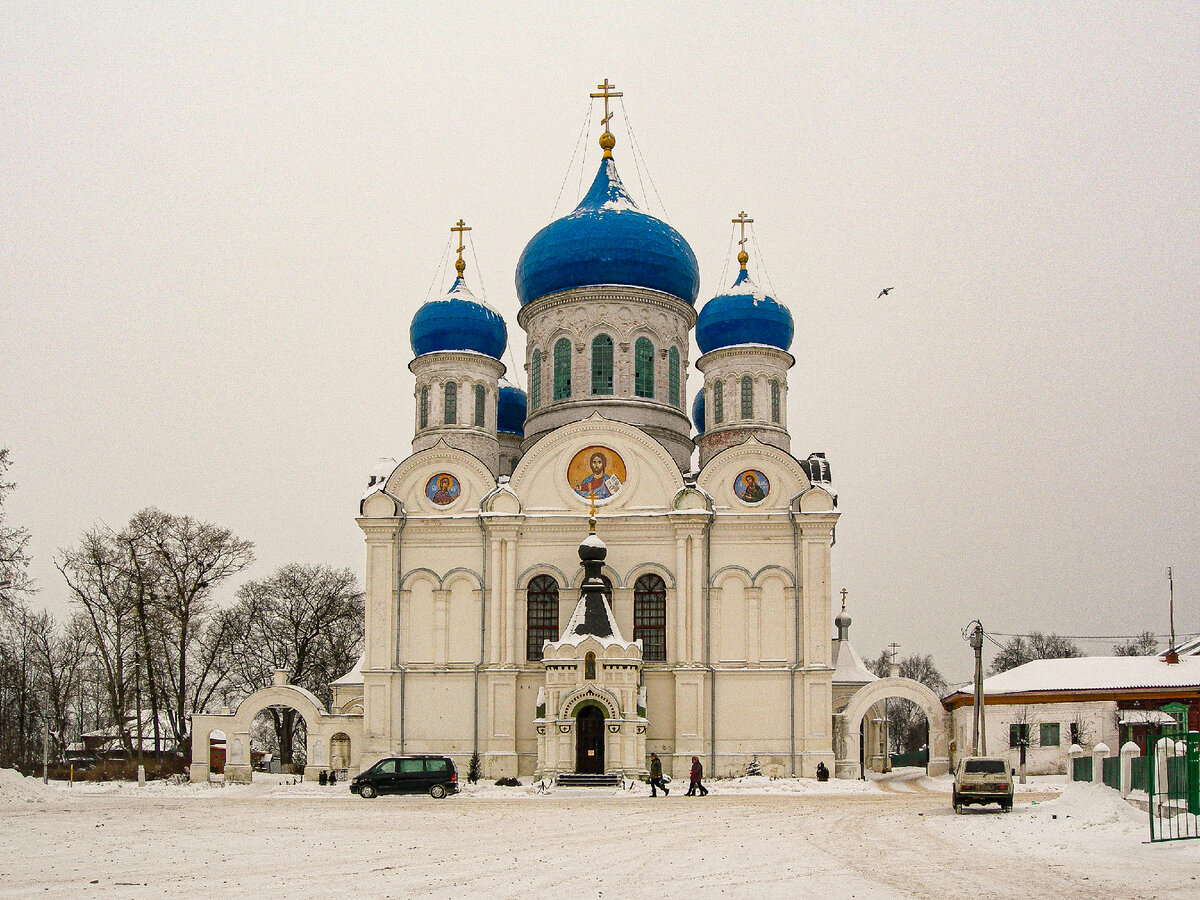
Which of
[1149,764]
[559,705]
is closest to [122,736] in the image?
[559,705]

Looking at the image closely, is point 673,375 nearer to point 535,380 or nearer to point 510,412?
point 535,380

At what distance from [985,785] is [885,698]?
42.9ft

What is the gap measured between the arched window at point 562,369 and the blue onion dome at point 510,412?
4602 millimetres

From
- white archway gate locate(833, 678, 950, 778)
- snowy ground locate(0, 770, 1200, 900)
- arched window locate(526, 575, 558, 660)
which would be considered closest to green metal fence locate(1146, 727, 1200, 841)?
snowy ground locate(0, 770, 1200, 900)

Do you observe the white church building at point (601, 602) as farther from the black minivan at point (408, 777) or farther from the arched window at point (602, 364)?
the black minivan at point (408, 777)

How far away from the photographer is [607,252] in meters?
36.9

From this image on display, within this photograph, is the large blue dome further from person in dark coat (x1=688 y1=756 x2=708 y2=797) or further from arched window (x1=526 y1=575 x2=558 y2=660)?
person in dark coat (x1=688 y1=756 x2=708 y2=797)

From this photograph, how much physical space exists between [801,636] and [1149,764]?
16.4 metres

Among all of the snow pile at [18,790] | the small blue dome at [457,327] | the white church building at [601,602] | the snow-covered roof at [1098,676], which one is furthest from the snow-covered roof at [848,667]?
the snow pile at [18,790]

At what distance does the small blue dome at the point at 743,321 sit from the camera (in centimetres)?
3781

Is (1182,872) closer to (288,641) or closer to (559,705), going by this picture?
(559,705)

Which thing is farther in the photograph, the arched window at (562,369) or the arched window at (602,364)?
the arched window at (562,369)

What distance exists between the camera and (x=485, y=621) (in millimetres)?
33688

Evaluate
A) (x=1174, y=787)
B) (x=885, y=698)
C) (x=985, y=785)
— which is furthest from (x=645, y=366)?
(x=1174, y=787)
